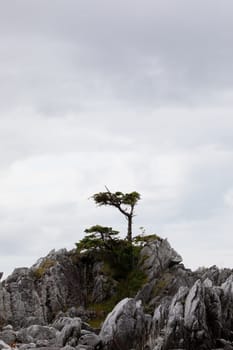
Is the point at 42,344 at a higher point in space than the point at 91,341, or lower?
lower

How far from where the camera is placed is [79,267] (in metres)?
86.1

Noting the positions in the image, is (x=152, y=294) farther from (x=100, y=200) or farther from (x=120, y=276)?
(x=100, y=200)

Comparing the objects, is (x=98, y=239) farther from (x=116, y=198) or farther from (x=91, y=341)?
(x=91, y=341)

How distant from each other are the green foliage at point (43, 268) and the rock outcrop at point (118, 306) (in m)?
0.11

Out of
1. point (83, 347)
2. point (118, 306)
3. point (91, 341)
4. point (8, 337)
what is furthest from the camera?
point (8, 337)

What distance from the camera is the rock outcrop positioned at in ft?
155

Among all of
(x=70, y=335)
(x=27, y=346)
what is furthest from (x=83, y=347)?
(x=70, y=335)

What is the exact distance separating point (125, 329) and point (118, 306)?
8.68 ft

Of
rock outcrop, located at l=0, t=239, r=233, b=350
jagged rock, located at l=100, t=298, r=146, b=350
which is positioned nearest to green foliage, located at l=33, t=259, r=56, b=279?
rock outcrop, located at l=0, t=239, r=233, b=350

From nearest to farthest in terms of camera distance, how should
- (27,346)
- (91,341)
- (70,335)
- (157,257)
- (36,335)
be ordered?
(27,346) → (91,341) → (70,335) → (36,335) → (157,257)

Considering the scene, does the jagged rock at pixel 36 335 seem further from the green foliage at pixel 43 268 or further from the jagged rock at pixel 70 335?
the green foliage at pixel 43 268

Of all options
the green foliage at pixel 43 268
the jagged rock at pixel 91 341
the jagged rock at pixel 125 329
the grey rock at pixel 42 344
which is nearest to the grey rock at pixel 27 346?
the grey rock at pixel 42 344

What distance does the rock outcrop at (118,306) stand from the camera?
47344 mm

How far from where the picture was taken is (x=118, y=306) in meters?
50.1
